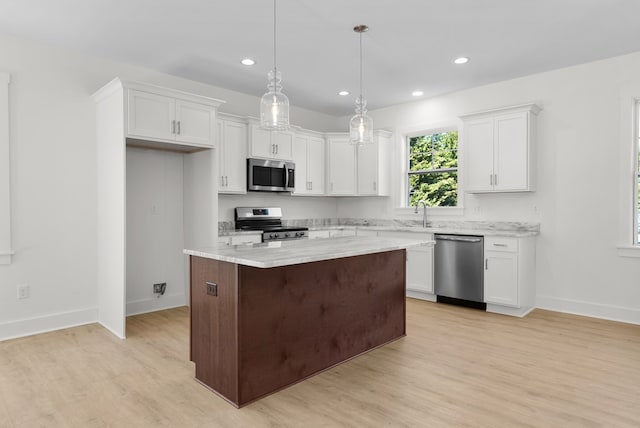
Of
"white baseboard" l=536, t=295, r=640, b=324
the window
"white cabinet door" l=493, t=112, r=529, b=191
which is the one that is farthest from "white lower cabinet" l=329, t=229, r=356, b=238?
"white baseboard" l=536, t=295, r=640, b=324

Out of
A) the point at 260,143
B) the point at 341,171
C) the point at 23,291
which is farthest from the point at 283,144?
the point at 23,291

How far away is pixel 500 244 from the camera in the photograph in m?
4.36

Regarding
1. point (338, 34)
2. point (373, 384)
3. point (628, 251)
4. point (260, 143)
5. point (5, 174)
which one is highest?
point (338, 34)

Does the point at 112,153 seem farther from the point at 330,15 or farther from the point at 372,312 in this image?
the point at 372,312

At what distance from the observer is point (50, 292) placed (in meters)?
3.79

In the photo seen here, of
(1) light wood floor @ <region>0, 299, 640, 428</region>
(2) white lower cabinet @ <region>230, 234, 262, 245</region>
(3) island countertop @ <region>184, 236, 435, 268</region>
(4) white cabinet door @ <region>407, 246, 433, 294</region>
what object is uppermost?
(3) island countertop @ <region>184, 236, 435, 268</region>

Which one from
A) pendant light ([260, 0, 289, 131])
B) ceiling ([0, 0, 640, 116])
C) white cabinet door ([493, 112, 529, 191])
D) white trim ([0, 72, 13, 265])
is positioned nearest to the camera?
pendant light ([260, 0, 289, 131])

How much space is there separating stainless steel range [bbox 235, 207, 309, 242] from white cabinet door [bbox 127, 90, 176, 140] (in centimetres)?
160


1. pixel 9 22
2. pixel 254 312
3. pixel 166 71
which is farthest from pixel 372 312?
pixel 9 22

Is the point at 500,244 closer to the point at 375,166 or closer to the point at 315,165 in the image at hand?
the point at 375,166

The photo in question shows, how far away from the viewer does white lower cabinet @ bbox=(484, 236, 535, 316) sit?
425cm

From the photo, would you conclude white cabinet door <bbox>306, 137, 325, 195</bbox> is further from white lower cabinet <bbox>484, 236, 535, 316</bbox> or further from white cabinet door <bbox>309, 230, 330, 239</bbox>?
white lower cabinet <bbox>484, 236, 535, 316</bbox>

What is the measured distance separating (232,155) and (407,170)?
2707 millimetres

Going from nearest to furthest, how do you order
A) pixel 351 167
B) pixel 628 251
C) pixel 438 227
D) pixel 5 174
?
pixel 5 174 → pixel 628 251 → pixel 438 227 → pixel 351 167
